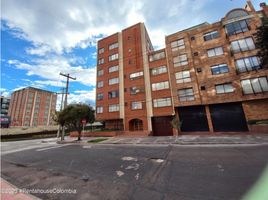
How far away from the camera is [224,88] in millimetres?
20016

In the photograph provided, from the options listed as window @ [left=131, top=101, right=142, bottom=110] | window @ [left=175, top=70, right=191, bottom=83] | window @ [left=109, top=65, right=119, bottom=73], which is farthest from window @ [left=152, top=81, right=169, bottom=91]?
window @ [left=109, top=65, right=119, bottom=73]

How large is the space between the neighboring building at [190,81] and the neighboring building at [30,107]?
6863 centimetres

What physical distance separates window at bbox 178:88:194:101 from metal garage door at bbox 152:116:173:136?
4.30m

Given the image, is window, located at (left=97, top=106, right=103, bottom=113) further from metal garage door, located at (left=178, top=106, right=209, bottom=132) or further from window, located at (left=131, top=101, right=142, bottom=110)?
metal garage door, located at (left=178, top=106, right=209, bottom=132)

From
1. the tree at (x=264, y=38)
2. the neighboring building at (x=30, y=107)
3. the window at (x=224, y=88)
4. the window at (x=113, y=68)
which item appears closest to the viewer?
the tree at (x=264, y=38)

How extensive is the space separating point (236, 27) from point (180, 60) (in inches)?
377

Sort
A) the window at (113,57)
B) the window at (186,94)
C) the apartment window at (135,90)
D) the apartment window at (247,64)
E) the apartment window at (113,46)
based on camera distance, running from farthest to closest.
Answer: the apartment window at (113,46), the window at (113,57), the apartment window at (135,90), the window at (186,94), the apartment window at (247,64)

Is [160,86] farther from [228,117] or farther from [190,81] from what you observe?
[228,117]

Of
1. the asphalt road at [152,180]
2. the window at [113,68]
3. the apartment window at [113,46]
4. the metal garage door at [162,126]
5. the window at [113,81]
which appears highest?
the apartment window at [113,46]

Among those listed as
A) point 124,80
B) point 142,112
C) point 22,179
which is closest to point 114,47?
point 124,80

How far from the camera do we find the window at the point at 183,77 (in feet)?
73.8

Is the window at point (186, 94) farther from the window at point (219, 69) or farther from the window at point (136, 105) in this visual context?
the window at point (136, 105)

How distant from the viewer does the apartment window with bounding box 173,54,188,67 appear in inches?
916

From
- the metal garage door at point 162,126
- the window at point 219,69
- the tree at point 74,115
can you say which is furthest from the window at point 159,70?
the tree at point 74,115
